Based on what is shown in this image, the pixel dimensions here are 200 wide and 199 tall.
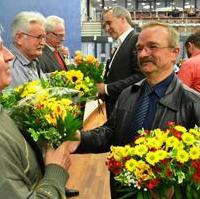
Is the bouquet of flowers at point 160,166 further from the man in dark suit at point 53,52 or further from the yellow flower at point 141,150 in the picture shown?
the man in dark suit at point 53,52

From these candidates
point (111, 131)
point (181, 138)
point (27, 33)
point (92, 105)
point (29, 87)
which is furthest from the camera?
point (92, 105)

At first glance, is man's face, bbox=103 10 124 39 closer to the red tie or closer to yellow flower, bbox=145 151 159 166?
the red tie

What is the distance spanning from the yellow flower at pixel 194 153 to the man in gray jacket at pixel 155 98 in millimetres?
449

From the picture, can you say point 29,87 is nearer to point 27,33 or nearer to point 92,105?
point 27,33

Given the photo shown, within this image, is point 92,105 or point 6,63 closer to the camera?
point 6,63

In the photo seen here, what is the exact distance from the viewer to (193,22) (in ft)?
73.3

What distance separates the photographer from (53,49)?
4.54 metres

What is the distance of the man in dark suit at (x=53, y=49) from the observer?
420cm

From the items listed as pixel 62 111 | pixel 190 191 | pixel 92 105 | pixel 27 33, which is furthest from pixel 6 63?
pixel 92 105

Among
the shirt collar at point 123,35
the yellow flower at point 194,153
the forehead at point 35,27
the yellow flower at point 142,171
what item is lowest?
the yellow flower at point 142,171

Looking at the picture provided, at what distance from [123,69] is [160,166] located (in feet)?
8.48

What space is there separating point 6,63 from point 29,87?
1.84 ft

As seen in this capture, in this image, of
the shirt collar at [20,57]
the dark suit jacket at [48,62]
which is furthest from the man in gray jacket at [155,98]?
the dark suit jacket at [48,62]

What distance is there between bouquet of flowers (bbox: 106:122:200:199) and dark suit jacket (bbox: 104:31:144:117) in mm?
2259
